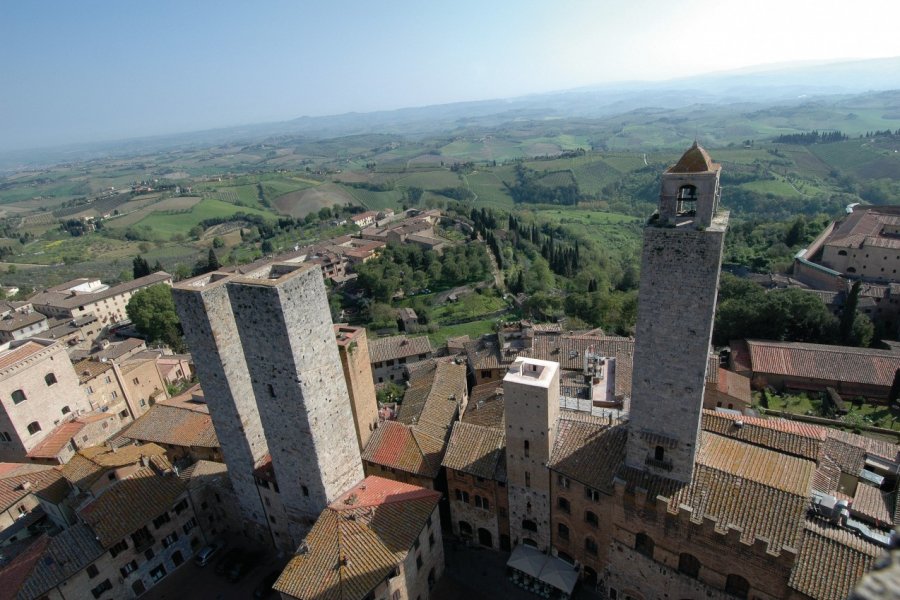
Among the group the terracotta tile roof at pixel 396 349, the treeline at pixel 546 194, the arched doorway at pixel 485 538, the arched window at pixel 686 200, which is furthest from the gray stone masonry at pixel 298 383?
the treeline at pixel 546 194

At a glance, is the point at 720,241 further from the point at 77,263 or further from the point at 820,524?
the point at 77,263

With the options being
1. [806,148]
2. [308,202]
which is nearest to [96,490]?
[308,202]

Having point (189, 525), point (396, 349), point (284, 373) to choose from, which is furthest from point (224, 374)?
point (396, 349)

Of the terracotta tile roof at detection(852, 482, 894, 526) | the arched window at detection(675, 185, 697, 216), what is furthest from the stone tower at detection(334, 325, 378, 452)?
the terracotta tile roof at detection(852, 482, 894, 526)

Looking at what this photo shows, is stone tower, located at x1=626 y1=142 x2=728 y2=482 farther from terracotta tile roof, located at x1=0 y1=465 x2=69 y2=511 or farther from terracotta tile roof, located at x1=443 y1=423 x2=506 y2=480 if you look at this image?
terracotta tile roof, located at x1=0 y1=465 x2=69 y2=511

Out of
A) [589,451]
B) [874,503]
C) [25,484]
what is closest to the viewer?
[874,503]

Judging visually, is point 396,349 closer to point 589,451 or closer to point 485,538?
point 485,538
